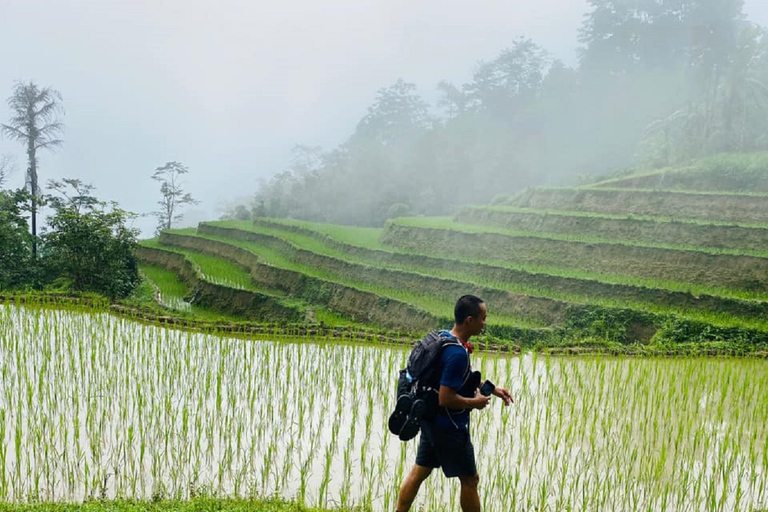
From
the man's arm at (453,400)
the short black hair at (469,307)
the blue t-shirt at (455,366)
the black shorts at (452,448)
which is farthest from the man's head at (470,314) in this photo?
the black shorts at (452,448)

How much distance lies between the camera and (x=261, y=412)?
607 centimetres

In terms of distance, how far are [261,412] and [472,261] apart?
8593mm

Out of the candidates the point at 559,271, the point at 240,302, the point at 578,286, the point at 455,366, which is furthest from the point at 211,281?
the point at 455,366

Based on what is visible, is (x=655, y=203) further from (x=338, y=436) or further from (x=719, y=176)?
(x=338, y=436)

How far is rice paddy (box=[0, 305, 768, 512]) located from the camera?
4.77m

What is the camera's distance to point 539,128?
33.4m

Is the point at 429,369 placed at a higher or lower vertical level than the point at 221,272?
lower

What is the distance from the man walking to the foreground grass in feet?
3.69

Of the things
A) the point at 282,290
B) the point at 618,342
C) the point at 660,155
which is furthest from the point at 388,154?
the point at 618,342

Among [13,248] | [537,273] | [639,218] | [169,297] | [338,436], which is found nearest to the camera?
[338,436]

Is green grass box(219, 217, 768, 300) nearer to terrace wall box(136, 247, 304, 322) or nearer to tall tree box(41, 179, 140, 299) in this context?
terrace wall box(136, 247, 304, 322)

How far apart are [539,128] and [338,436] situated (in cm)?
2969

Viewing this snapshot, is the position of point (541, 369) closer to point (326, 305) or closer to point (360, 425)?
point (360, 425)

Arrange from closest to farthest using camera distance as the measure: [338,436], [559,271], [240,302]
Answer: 1. [338,436]
2. [559,271]
3. [240,302]
